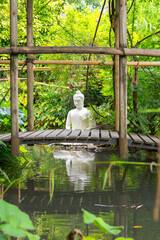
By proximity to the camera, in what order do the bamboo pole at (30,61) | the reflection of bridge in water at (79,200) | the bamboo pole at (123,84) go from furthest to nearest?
the bamboo pole at (30,61) → the bamboo pole at (123,84) → the reflection of bridge in water at (79,200)

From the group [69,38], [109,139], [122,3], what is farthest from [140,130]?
[69,38]

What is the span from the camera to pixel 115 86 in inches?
234

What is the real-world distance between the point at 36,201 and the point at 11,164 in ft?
5.95

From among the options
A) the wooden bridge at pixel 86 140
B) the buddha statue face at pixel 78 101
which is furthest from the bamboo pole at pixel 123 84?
the buddha statue face at pixel 78 101

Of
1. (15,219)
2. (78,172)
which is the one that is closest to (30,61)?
(78,172)

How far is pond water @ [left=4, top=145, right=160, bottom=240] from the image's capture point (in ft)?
9.25

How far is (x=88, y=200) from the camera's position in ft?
12.5

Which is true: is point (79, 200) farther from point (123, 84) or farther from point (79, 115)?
point (79, 115)

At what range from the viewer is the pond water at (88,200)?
2820mm

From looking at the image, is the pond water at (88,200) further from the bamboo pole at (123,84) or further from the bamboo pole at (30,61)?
the bamboo pole at (30,61)

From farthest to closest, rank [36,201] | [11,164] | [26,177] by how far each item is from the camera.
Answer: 1. [11,164]
2. [26,177]
3. [36,201]

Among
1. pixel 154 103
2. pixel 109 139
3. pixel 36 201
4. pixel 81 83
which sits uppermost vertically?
pixel 81 83

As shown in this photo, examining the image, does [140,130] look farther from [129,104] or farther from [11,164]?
[11,164]

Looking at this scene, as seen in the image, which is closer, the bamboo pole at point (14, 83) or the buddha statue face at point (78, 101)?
the bamboo pole at point (14, 83)
